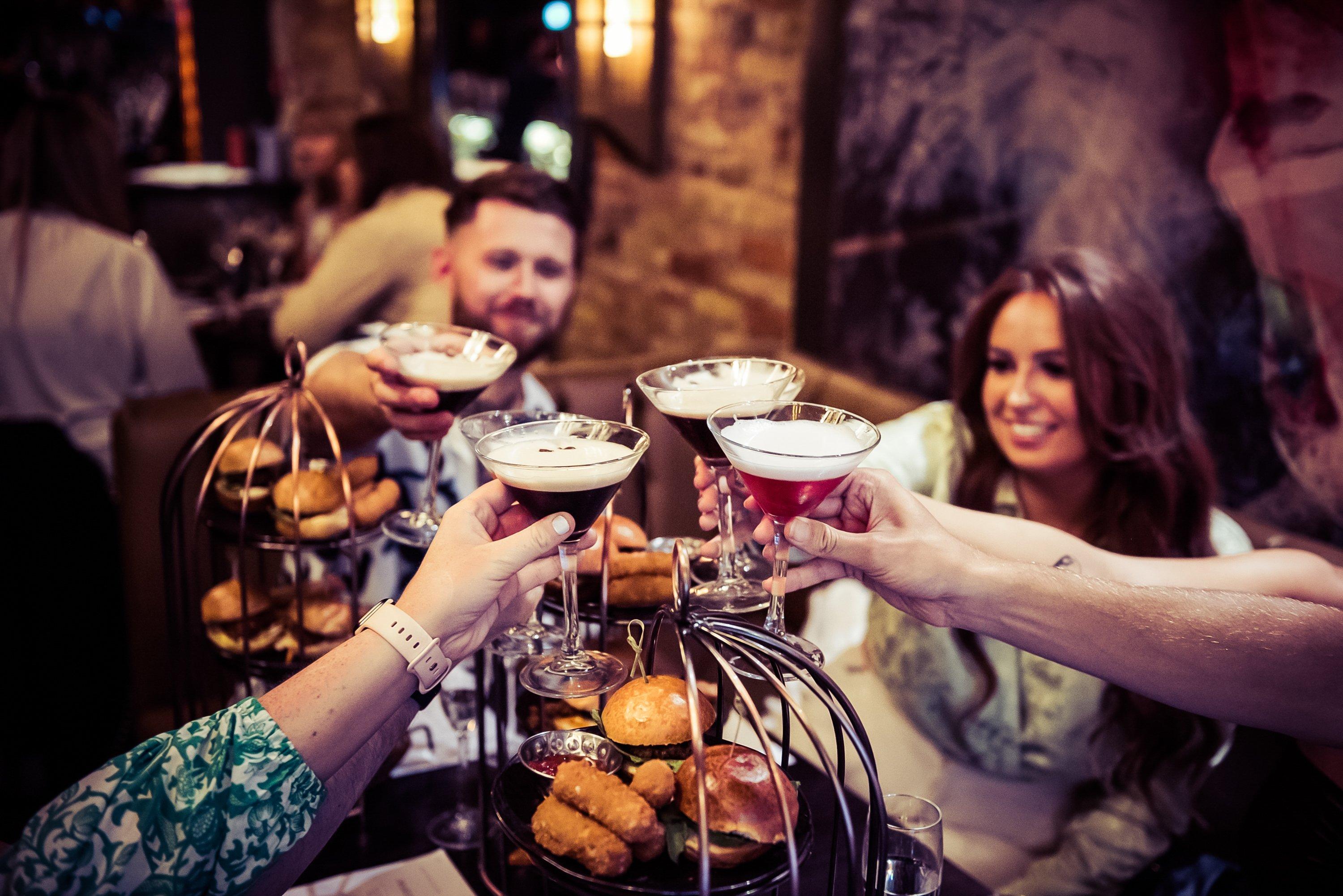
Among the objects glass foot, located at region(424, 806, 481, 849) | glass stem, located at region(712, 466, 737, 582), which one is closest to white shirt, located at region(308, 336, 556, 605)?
glass foot, located at region(424, 806, 481, 849)

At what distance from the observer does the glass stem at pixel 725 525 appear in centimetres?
142

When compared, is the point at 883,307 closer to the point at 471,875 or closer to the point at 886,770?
the point at 886,770

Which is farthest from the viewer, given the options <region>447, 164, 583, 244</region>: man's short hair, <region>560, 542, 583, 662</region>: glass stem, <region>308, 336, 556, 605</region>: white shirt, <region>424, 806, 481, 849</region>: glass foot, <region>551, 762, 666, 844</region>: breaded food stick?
<region>447, 164, 583, 244</region>: man's short hair

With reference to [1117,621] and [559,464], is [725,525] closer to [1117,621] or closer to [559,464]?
[559,464]

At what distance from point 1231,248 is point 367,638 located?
2388mm

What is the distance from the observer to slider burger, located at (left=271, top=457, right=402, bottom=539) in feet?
5.37

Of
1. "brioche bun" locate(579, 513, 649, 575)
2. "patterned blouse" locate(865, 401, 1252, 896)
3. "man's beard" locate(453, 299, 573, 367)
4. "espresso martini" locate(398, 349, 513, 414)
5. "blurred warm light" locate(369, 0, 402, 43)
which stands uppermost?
"blurred warm light" locate(369, 0, 402, 43)

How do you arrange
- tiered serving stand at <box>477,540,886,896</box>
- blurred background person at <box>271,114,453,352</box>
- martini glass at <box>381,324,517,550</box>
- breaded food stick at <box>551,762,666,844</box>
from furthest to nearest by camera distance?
blurred background person at <box>271,114,453,352</box>, martini glass at <box>381,324,517,550</box>, breaded food stick at <box>551,762,666,844</box>, tiered serving stand at <box>477,540,886,896</box>

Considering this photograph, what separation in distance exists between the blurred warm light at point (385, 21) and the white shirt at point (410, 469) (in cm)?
621

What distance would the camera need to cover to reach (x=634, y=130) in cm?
495

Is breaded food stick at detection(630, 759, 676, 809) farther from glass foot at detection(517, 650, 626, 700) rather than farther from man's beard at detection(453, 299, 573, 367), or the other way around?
man's beard at detection(453, 299, 573, 367)

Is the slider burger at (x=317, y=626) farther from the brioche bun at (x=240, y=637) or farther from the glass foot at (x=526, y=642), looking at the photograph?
the glass foot at (x=526, y=642)

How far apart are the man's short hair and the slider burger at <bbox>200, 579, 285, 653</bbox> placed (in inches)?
Result: 55.6

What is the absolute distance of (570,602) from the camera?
125cm
